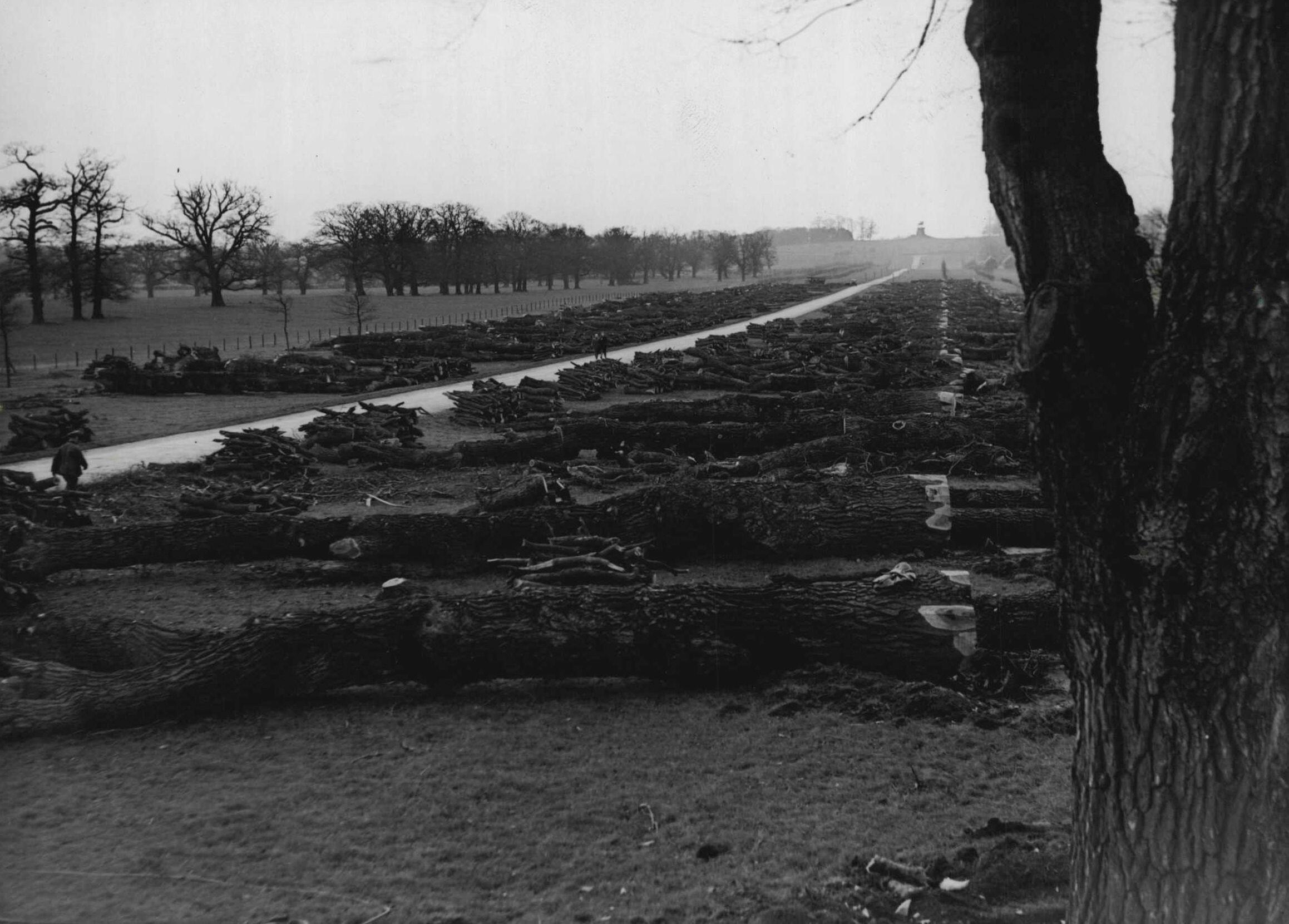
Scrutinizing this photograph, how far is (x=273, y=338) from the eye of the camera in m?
52.5

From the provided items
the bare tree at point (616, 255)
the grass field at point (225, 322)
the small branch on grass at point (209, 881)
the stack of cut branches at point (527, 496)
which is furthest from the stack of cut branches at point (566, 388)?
the bare tree at point (616, 255)

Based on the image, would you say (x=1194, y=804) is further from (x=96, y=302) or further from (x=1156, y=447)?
(x=96, y=302)

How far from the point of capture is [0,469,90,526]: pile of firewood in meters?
11.8

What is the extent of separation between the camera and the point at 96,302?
43.9 meters

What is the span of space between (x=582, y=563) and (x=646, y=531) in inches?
48.4

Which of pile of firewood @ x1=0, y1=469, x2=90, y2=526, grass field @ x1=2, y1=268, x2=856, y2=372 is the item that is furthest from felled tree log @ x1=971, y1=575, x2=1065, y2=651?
grass field @ x1=2, y1=268, x2=856, y2=372

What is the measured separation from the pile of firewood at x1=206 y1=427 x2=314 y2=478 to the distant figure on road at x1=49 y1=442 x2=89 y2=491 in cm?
259

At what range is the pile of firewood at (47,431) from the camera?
730 inches

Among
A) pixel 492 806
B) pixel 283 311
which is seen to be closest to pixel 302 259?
pixel 283 311

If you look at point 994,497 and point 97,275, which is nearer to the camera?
point 994,497

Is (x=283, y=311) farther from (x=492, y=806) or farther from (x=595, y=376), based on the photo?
(x=492, y=806)

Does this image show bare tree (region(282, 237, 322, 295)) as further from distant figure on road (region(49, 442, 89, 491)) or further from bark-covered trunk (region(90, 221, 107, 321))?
distant figure on road (region(49, 442, 89, 491))

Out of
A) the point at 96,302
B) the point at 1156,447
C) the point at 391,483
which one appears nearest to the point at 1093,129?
the point at 1156,447

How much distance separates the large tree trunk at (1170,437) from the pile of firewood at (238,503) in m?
10.5
